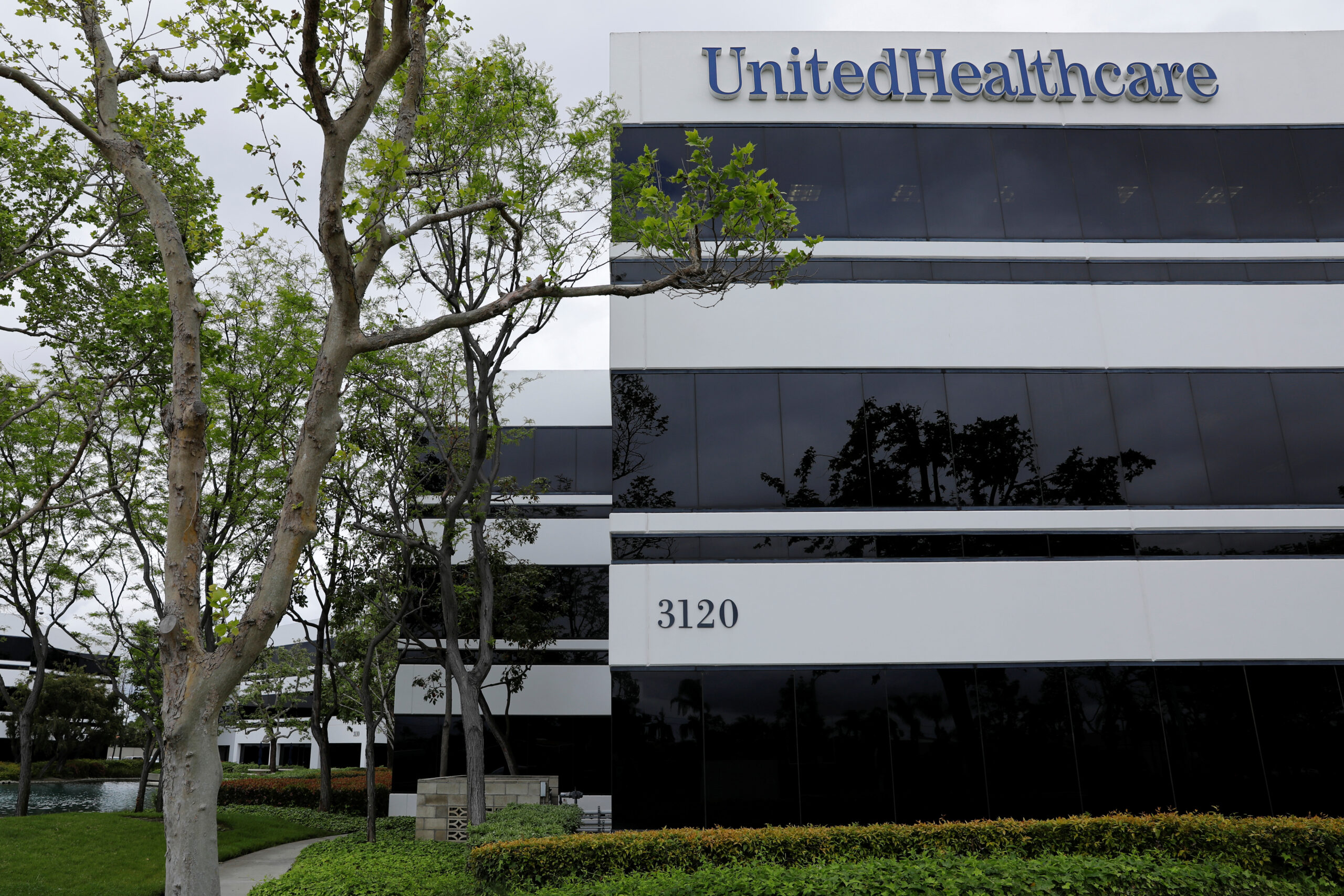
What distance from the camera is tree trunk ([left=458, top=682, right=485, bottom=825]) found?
13.1 m

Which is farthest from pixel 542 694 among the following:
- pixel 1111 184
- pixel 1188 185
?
pixel 1188 185

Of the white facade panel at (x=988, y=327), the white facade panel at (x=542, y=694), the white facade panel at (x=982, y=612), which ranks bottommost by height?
the white facade panel at (x=542, y=694)

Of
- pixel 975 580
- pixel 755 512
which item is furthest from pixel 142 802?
pixel 975 580

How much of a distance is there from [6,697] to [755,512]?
20423mm

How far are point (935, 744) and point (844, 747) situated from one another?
1247mm

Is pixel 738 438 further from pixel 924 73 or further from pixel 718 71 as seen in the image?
pixel 924 73

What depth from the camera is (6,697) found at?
20.3 meters

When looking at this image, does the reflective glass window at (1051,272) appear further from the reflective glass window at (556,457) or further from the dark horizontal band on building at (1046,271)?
the reflective glass window at (556,457)

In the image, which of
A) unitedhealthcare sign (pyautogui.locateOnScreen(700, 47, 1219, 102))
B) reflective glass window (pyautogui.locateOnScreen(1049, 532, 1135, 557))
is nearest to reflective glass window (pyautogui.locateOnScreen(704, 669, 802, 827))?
reflective glass window (pyautogui.locateOnScreen(1049, 532, 1135, 557))

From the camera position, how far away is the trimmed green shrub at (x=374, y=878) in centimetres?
800

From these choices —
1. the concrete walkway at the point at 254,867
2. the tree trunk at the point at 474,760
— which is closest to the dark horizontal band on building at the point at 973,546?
the tree trunk at the point at 474,760

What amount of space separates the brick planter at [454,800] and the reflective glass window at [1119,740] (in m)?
9.21

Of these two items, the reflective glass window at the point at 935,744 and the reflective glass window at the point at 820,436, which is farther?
the reflective glass window at the point at 820,436

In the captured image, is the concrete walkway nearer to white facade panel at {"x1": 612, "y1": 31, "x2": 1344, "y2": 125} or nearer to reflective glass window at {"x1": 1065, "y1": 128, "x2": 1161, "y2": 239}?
white facade panel at {"x1": 612, "y1": 31, "x2": 1344, "y2": 125}
